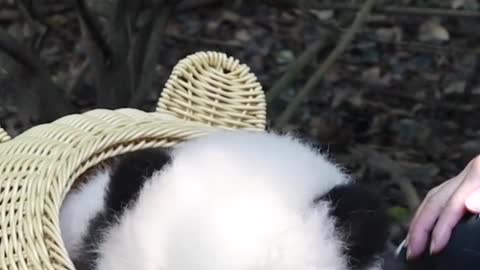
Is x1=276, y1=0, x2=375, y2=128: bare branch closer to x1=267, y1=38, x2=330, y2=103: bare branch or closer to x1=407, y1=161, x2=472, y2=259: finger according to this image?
x1=267, y1=38, x2=330, y2=103: bare branch

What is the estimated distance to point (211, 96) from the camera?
173cm

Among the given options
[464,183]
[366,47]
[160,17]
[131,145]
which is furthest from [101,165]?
[366,47]

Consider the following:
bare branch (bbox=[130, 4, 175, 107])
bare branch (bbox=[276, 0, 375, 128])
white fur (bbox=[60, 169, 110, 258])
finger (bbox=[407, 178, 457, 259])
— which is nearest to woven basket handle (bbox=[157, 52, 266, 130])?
white fur (bbox=[60, 169, 110, 258])

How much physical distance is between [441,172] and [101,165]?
5.31 ft

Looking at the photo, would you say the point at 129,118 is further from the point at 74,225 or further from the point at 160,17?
the point at 160,17

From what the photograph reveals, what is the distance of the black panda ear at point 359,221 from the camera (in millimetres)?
1298

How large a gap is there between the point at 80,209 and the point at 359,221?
42cm

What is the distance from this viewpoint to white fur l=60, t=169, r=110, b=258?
1437 millimetres

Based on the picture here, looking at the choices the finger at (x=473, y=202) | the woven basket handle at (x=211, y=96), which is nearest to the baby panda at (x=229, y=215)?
the finger at (x=473, y=202)

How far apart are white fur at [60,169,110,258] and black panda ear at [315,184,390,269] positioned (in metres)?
0.34

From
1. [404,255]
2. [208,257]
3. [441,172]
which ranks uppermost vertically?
[208,257]

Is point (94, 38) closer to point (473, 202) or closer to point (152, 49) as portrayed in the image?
point (152, 49)

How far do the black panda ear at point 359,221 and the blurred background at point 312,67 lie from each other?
2.99ft

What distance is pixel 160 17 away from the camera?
234 centimetres
